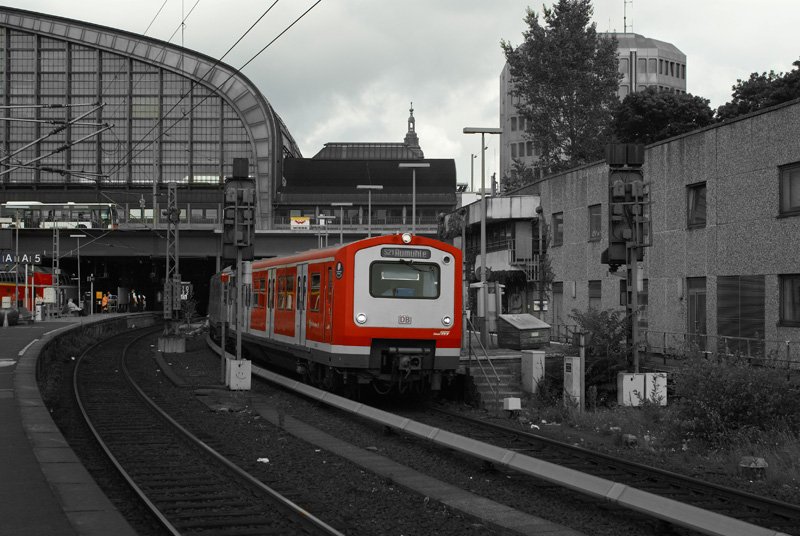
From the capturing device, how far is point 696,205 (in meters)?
28.4

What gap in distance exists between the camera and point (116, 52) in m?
97.7

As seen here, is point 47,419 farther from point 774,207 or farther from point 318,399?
point 774,207

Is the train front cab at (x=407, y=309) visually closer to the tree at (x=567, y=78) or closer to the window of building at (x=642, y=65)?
the tree at (x=567, y=78)

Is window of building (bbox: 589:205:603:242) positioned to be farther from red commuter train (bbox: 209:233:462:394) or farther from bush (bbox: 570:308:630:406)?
red commuter train (bbox: 209:233:462:394)

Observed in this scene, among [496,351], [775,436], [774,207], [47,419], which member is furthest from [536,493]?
[774,207]

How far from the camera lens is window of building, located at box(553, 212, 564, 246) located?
3794 centimetres

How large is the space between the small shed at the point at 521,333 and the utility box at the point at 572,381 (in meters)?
7.34

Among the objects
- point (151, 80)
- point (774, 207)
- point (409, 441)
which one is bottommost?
point (409, 441)

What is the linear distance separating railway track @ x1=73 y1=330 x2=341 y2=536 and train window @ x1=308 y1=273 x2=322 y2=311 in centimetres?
368

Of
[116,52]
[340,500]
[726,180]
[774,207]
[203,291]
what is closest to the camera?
[340,500]

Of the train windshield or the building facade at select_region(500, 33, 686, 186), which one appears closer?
the train windshield

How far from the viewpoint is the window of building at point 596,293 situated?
111 ft

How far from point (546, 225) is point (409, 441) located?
83.4 feet

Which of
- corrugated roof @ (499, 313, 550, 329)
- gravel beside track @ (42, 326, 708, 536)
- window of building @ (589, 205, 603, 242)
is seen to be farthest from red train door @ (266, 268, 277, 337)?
window of building @ (589, 205, 603, 242)
